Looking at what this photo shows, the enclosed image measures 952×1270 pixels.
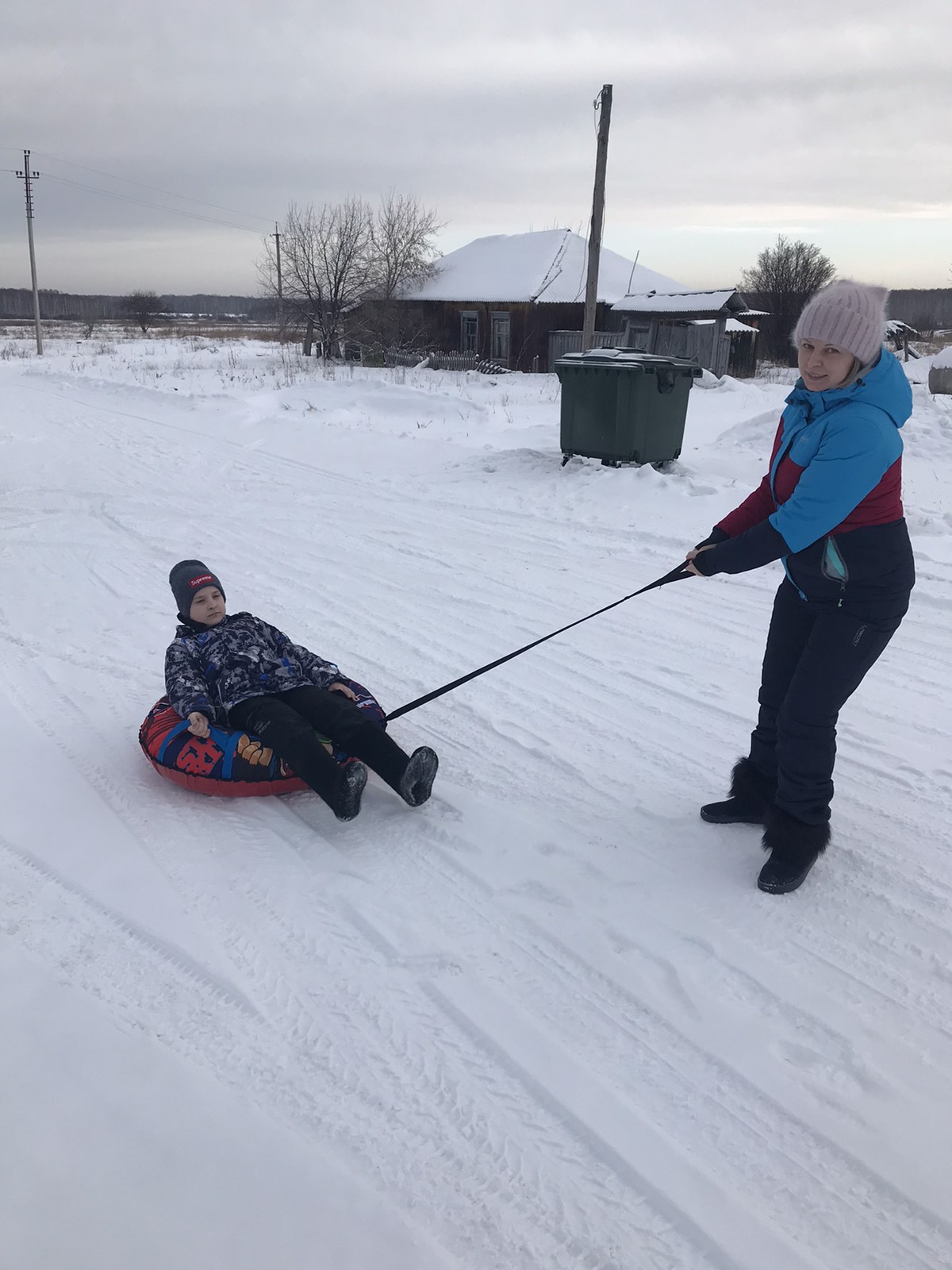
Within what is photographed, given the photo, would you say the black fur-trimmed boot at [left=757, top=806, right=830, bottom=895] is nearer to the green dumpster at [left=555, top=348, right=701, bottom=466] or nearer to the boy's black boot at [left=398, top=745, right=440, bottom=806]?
the boy's black boot at [left=398, top=745, right=440, bottom=806]

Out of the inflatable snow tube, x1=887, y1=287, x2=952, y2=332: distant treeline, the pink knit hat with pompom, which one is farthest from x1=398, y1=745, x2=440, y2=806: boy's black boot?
x1=887, y1=287, x2=952, y2=332: distant treeline

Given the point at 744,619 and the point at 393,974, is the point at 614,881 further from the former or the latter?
the point at 744,619

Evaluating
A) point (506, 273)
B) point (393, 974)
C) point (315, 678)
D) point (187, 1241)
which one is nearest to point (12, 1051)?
point (187, 1241)

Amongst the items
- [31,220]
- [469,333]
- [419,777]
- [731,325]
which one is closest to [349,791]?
[419,777]

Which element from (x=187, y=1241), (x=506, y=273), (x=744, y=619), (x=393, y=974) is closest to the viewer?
(x=187, y=1241)

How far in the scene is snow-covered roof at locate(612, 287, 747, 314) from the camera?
2339 centimetres

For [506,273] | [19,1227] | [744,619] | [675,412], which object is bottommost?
[19,1227]

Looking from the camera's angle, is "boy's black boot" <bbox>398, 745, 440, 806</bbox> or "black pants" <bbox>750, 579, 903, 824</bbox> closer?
"black pants" <bbox>750, 579, 903, 824</bbox>

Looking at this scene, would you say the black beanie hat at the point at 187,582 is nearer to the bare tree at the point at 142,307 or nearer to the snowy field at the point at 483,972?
the snowy field at the point at 483,972

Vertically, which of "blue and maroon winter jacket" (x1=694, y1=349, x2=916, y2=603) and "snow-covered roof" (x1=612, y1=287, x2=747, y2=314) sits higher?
"snow-covered roof" (x1=612, y1=287, x2=747, y2=314)

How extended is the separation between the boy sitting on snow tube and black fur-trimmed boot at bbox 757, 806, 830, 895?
46.4 inches

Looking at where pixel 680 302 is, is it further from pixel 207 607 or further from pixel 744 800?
pixel 744 800

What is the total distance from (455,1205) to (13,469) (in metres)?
8.72

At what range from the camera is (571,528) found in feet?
22.6
